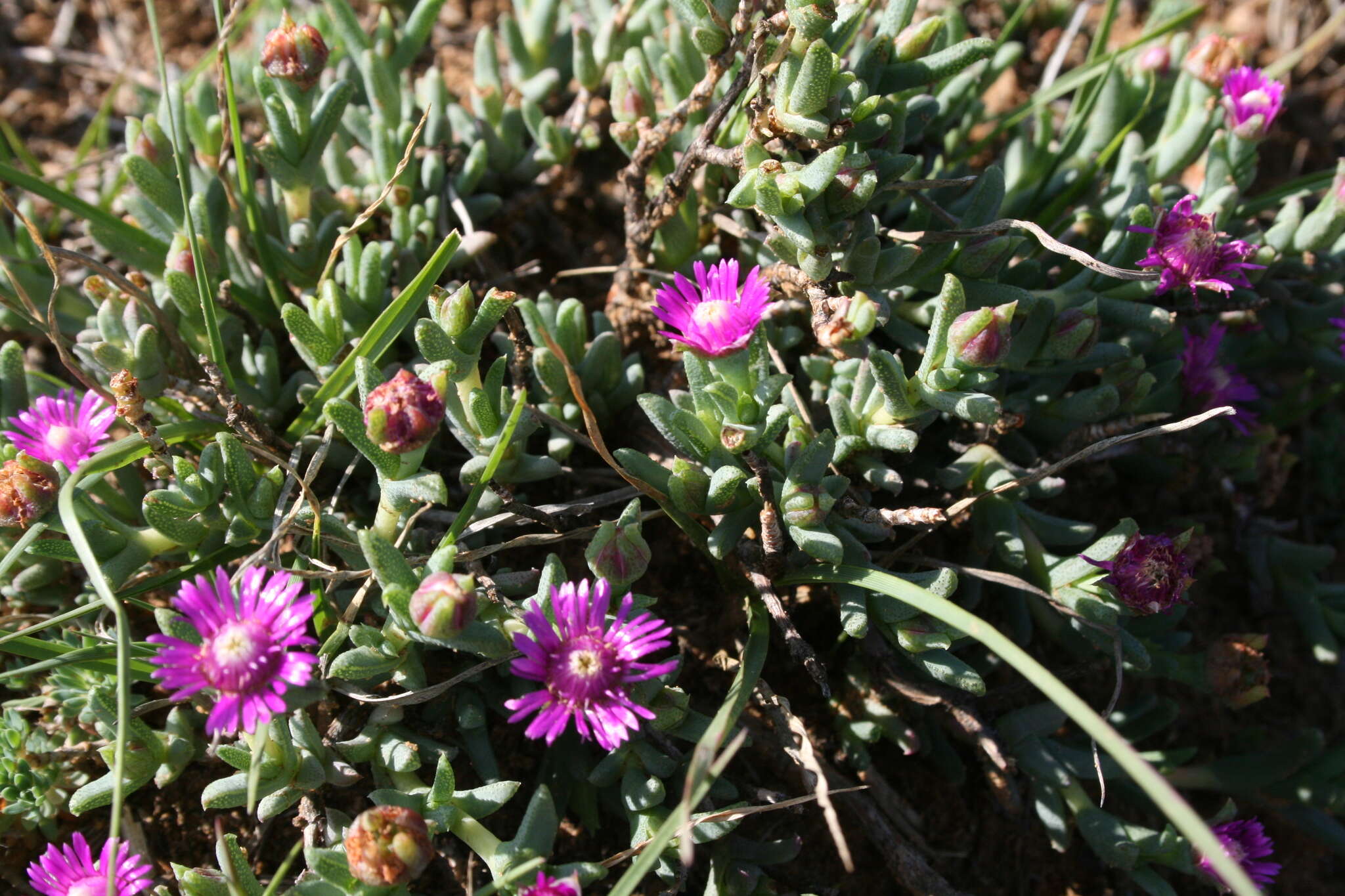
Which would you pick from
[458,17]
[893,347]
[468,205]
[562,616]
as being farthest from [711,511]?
[458,17]

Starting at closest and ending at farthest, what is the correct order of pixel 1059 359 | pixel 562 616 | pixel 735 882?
pixel 562 616 < pixel 735 882 < pixel 1059 359

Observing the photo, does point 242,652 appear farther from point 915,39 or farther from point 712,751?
point 915,39

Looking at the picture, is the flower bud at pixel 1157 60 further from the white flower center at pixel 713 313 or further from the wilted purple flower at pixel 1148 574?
the white flower center at pixel 713 313

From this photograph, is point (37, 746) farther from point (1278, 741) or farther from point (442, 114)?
point (1278, 741)

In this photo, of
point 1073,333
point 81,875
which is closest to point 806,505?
point 1073,333

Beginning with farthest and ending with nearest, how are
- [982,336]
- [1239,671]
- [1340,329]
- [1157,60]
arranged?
[1157,60] → [1340,329] → [1239,671] → [982,336]

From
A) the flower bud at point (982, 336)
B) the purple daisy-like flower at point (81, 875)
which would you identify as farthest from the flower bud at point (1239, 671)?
the purple daisy-like flower at point (81, 875)
